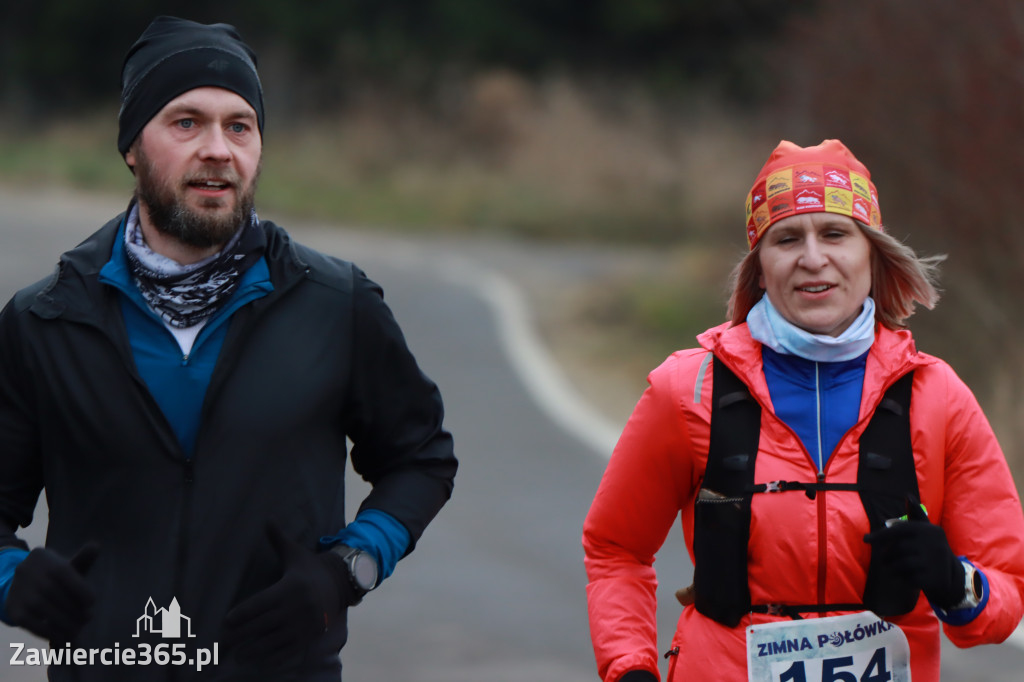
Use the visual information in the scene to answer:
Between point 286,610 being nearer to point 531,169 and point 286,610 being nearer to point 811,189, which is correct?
point 811,189

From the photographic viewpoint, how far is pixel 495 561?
27.1 feet

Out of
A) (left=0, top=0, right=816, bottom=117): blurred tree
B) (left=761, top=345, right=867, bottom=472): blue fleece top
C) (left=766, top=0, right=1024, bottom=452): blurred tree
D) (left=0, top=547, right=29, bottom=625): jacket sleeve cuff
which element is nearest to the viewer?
(left=0, top=547, right=29, bottom=625): jacket sleeve cuff

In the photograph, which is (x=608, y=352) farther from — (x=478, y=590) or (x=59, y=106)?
(x=59, y=106)

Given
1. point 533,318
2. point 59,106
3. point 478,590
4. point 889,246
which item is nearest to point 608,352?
point 533,318

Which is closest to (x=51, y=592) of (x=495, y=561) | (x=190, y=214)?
(x=190, y=214)

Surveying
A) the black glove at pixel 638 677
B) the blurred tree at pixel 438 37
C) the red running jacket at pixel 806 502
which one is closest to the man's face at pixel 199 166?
the red running jacket at pixel 806 502

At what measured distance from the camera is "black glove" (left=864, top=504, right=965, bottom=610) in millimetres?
3051

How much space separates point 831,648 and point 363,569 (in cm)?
96

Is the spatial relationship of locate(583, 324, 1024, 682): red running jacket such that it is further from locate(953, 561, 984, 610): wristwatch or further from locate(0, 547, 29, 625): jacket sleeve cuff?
locate(0, 547, 29, 625): jacket sleeve cuff

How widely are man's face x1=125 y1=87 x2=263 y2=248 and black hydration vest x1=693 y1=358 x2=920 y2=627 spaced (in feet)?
3.59

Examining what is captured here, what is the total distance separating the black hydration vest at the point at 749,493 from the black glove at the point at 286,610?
768mm

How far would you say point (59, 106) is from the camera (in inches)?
1770

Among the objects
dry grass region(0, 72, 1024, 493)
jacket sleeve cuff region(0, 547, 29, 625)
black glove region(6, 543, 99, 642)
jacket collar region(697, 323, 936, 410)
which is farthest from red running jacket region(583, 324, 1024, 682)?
dry grass region(0, 72, 1024, 493)

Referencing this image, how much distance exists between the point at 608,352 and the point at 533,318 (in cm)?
216
